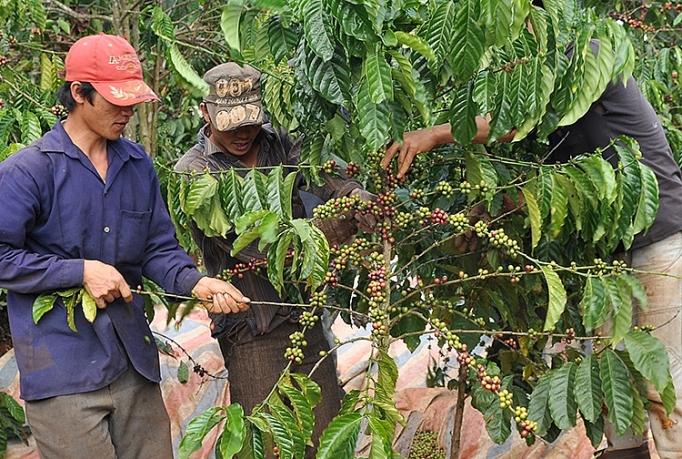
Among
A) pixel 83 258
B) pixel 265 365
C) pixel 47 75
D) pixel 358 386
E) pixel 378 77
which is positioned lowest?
pixel 358 386

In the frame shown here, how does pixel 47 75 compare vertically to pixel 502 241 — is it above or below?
above

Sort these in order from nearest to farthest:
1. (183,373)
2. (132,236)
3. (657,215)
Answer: (132,236) → (657,215) → (183,373)

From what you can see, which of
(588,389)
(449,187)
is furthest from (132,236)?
(588,389)

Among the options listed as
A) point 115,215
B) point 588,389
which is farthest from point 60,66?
point 588,389

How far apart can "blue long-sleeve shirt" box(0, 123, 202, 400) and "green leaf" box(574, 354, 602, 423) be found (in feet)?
3.17

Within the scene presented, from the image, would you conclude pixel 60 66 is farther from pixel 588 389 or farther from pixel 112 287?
pixel 588 389

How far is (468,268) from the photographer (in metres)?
2.58

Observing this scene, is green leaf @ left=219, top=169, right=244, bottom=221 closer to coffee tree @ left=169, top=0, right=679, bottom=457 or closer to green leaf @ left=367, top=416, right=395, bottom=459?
coffee tree @ left=169, top=0, right=679, bottom=457

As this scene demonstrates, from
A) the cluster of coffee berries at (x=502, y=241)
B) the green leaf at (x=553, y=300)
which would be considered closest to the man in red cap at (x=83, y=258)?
the cluster of coffee berries at (x=502, y=241)

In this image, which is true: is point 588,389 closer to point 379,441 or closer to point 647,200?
point 647,200

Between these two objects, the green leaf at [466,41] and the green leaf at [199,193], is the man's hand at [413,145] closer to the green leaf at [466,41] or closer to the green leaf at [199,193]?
the green leaf at [466,41]

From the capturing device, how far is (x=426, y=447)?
315cm

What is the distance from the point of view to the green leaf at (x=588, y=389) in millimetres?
1980

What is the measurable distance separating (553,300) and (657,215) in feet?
2.18
